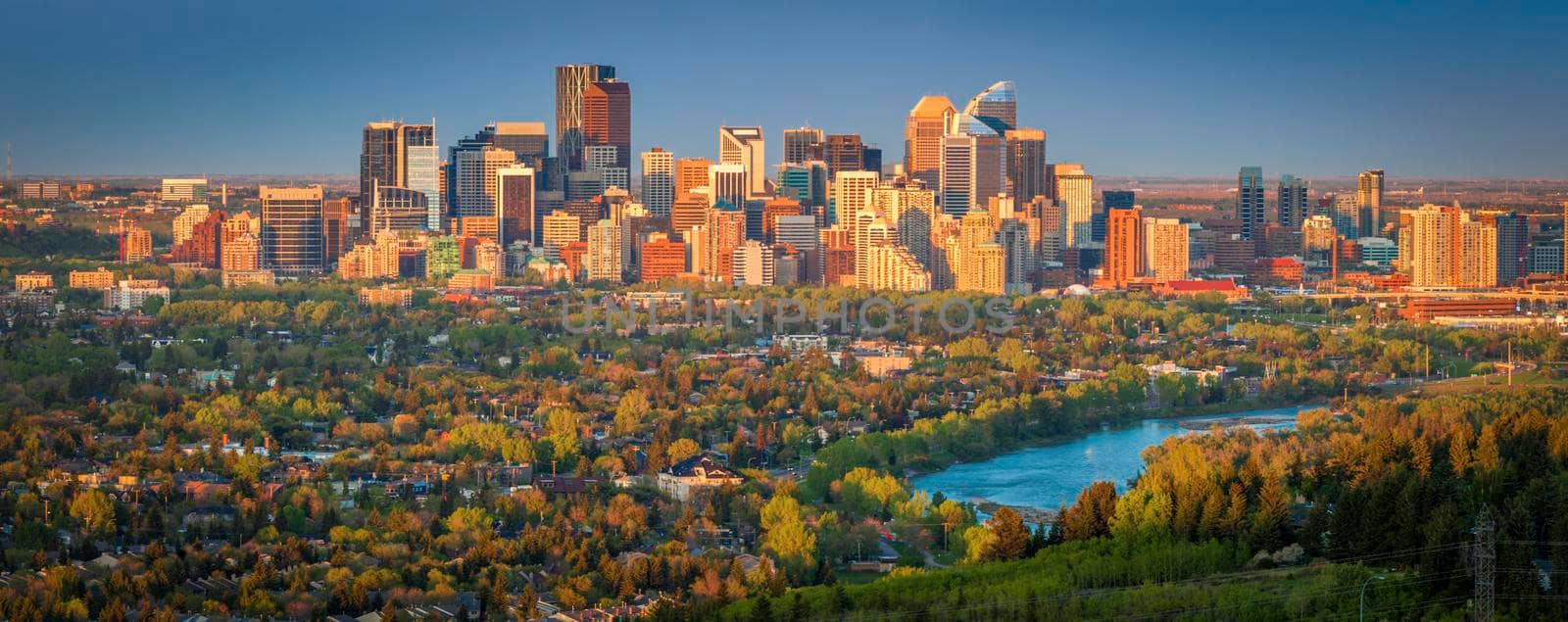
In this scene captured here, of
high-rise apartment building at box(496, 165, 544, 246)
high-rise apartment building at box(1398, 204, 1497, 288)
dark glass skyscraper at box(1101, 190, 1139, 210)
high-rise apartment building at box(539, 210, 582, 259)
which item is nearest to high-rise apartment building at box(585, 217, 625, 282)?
high-rise apartment building at box(539, 210, 582, 259)

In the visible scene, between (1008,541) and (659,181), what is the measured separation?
32776 millimetres

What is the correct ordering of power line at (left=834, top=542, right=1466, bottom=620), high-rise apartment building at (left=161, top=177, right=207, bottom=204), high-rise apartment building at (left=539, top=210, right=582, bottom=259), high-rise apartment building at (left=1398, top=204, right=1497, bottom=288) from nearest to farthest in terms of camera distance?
power line at (left=834, top=542, right=1466, bottom=620)
high-rise apartment building at (left=1398, top=204, right=1497, bottom=288)
high-rise apartment building at (left=161, top=177, right=207, bottom=204)
high-rise apartment building at (left=539, top=210, right=582, bottom=259)

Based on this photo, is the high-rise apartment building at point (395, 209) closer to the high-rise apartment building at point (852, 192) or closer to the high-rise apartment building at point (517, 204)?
the high-rise apartment building at point (517, 204)

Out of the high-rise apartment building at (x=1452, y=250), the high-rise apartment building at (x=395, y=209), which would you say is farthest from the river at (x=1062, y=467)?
the high-rise apartment building at (x=395, y=209)

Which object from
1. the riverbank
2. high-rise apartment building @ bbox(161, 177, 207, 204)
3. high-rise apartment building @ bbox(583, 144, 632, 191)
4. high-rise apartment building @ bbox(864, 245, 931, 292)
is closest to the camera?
the riverbank

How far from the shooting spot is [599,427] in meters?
18.1

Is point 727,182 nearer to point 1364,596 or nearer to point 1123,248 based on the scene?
point 1123,248

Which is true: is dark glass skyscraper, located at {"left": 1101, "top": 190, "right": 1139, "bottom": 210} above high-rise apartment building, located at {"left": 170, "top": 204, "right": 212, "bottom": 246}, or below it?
above

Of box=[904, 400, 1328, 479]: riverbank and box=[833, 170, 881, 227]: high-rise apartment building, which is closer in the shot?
box=[904, 400, 1328, 479]: riverbank

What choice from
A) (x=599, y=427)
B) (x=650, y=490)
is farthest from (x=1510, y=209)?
(x=650, y=490)

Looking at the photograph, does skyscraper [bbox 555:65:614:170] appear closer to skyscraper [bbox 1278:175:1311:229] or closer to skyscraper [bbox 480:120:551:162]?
skyscraper [bbox 480:120:551:162]

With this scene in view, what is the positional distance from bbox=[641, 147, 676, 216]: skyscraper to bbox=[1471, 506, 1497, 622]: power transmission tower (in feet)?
113

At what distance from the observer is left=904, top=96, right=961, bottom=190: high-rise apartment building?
143 feet

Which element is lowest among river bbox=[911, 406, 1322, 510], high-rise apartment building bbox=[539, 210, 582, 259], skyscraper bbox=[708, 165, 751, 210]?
river bbox=[911, 406, 1322, 510]
